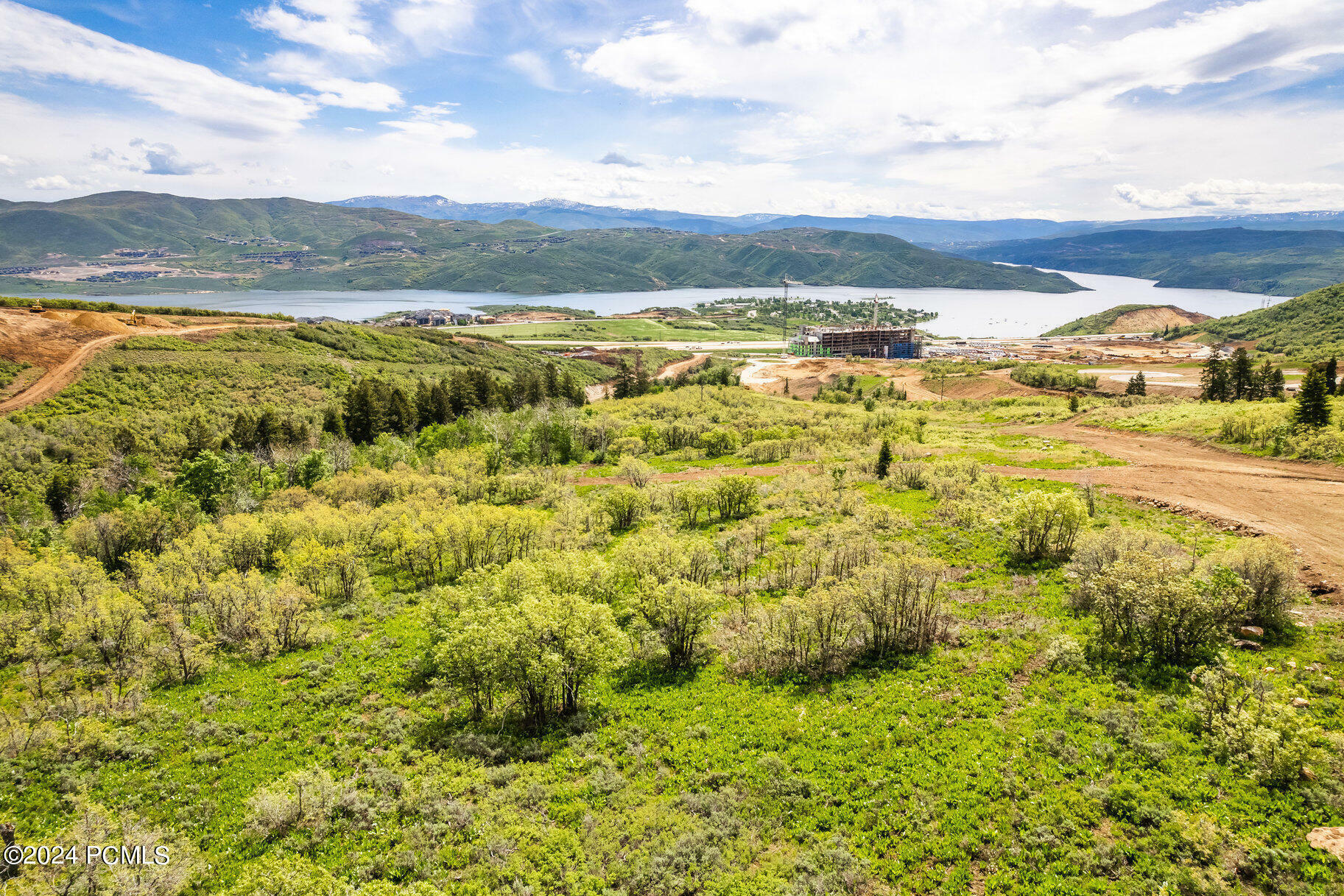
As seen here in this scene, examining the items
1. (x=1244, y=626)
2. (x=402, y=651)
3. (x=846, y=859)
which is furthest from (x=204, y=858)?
(x=1244, y=626)

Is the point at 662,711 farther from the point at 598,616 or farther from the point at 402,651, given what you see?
the point at 402,651

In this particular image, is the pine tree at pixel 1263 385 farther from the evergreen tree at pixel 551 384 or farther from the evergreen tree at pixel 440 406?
the evergreen tree at pixel 440 406

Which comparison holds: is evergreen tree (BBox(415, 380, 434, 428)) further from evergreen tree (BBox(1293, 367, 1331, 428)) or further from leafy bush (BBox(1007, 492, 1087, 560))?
evergreen tree (BBox(1293, 367, 1331, 428))

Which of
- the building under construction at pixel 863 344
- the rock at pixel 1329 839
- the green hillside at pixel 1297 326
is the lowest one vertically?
the rock at pixel 1329 839

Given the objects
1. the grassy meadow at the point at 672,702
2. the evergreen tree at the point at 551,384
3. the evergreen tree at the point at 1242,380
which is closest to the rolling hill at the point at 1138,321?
the evergreen tree at the point at 1242,380

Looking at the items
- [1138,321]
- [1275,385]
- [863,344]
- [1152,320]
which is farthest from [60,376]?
[1152,320]

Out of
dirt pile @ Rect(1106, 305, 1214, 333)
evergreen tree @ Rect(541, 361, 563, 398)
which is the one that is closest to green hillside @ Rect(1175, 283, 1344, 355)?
dirt pile @ Rect(1106, 305, 1214, 333)
